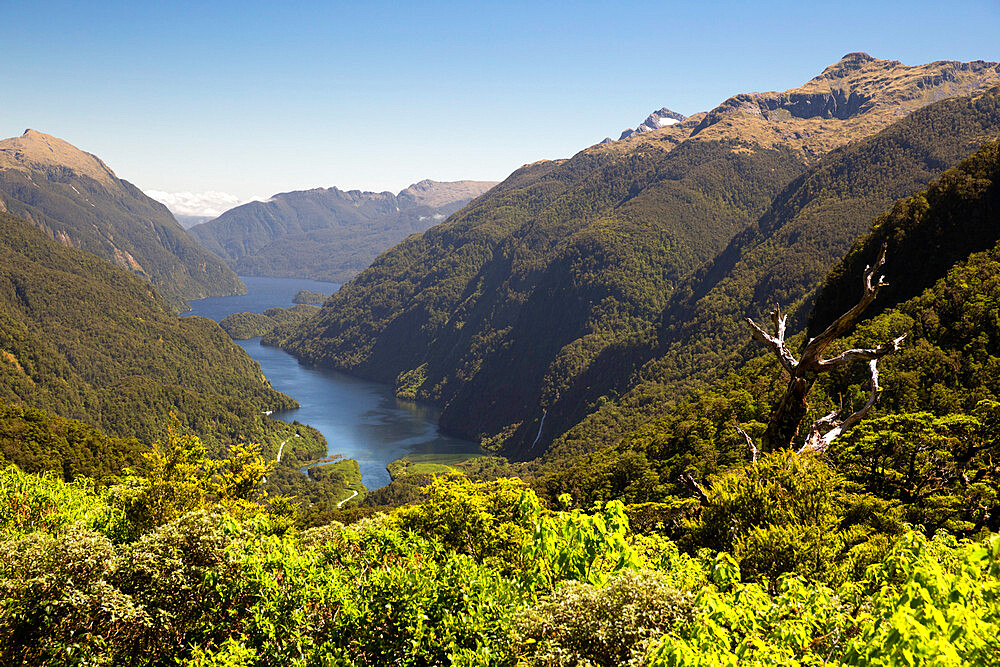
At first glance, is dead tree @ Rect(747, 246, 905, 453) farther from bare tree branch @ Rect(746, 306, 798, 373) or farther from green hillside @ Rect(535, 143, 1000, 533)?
green hillside @ Rect(535, 143, 1000, 533)

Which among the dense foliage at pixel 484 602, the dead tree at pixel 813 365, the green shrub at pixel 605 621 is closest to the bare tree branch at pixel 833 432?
the dead tree at pixel 813 365

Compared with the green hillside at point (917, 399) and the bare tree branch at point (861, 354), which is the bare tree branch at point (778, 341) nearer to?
the bare tree branch at point (861, 354)

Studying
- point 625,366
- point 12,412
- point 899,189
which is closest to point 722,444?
point 12,412

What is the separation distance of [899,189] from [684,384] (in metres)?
90.9

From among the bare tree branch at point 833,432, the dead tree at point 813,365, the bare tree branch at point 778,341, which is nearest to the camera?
the dead tree at point 813,365

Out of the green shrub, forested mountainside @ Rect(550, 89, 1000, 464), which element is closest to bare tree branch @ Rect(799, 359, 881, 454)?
the green shrub

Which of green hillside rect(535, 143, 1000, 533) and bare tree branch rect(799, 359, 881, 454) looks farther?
green hillside rect(535, 143, 1000, 533)

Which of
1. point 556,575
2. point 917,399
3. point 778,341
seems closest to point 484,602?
point 556,575

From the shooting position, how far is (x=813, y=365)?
16172 millimetres

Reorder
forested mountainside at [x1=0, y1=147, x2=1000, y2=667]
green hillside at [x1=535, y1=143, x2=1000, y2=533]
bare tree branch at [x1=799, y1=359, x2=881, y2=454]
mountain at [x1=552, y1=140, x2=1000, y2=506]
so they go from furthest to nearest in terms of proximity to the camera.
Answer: mountain at [x1=552, y1=140, x2=1000, y2=506], green hillside at [x1=535, y1=143, x2=1000, y2=533], bare tree branch at [x1=799, y1=359, x2=881, y2=454], forested mountainside at [x1=0, y1=147, x2=1000, y2=667]

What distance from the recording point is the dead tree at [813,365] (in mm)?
15617

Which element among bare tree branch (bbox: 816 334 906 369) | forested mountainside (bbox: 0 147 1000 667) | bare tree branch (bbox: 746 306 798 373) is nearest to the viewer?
forested mountainside (bbox: 0 147 1000 667)

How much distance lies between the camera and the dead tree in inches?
615

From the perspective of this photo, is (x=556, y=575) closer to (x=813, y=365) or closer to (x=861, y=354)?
(x=813, y=365)
